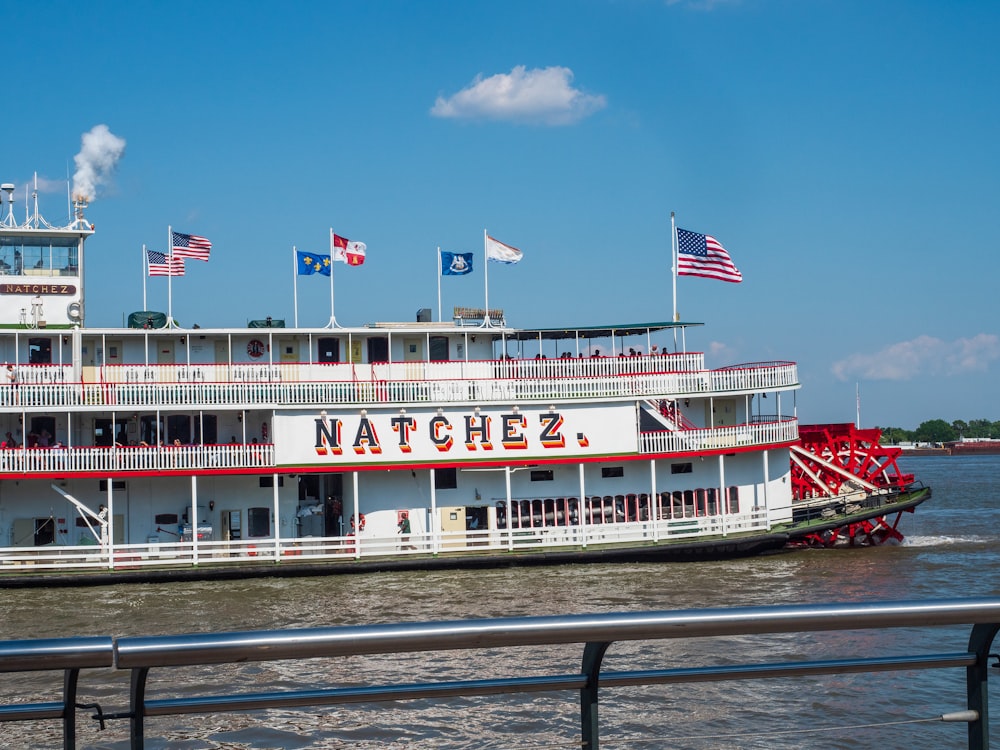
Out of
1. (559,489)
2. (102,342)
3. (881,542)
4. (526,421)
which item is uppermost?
(102,342)

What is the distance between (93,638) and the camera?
8.09 feet

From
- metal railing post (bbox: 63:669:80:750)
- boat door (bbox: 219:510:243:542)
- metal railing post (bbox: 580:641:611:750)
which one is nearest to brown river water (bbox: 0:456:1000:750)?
metal railing post (bbox: 580:641:611:750)

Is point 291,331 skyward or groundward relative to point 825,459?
skyward

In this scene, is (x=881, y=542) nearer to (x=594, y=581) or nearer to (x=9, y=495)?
(x=594, y=581)

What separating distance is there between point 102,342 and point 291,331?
4.75m

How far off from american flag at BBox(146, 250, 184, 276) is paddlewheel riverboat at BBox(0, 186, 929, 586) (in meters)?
1.39

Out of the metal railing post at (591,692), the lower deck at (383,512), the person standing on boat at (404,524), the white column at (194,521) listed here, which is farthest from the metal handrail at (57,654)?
the person standing on boat at (404,524)

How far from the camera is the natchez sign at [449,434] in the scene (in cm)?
2461

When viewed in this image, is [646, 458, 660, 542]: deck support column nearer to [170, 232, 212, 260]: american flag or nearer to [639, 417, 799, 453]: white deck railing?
[639, 417, 799, 453]: white deck railing

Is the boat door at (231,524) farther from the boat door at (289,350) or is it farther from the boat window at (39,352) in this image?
the boat window at (39,352)

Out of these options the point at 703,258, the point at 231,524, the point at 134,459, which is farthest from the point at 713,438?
the point at 134,459

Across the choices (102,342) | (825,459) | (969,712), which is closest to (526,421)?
(102,342)

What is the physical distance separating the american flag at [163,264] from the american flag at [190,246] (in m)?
0.22

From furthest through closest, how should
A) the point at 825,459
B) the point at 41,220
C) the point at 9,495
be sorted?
1. the point at 825,459
2. the point at 41,220
3. the point at 9,495
